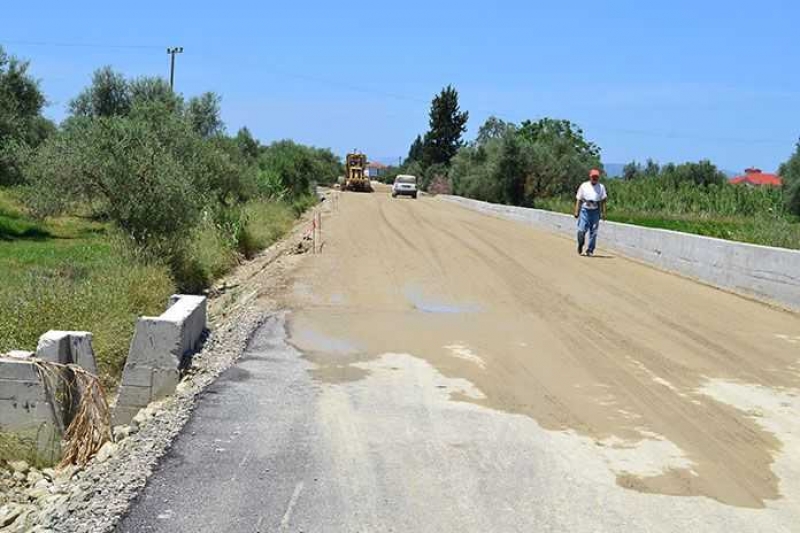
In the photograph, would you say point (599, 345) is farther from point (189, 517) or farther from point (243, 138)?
point (243, 138)

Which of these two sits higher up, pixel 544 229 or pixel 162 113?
pixel 162 113

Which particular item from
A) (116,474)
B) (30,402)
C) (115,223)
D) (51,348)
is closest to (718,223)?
(115,223)

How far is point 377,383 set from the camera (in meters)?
8.36

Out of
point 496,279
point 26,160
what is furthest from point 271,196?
point 496,279

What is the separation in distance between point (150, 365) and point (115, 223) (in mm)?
10258

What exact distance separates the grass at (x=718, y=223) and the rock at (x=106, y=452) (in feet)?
47.4

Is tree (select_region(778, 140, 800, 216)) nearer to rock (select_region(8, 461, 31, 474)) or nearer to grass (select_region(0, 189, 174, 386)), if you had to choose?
grass (select_region(0, 189, 174, 386))

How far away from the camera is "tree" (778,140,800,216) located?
53.0 m

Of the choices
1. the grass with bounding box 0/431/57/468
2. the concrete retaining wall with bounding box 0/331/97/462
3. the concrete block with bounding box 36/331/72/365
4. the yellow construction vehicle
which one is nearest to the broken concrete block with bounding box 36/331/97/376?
the concrete block with bounding box 36/331/72/365

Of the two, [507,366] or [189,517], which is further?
[507,366]

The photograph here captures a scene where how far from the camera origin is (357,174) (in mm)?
79875

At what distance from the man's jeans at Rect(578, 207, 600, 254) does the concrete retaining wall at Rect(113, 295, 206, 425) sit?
11927 millimetres

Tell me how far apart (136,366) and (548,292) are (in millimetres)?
7309

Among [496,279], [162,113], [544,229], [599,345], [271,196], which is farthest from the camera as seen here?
[271,196]
